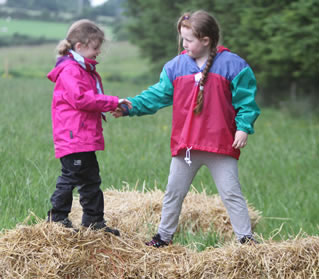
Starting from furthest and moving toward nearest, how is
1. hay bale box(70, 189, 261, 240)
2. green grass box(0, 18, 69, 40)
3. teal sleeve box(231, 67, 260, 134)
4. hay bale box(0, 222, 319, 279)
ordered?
green grass box(0, 18, 69, 40)
hay bale box(70, 189, 261, 240)
teal sleeve box(231, 67, 260, 134)
hay bale box(0, 222, 319, 279)

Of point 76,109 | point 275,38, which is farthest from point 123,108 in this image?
point 275,38

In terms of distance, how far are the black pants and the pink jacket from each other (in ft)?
0.36

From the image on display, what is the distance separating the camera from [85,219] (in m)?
3.71

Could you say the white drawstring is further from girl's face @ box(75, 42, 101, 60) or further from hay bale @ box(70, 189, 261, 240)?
girl's face @ box(75, 42, 101, 60)

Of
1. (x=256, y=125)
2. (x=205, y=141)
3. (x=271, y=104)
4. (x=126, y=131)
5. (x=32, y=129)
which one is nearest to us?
(x=205, y=141)

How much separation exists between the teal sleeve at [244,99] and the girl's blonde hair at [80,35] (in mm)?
1073

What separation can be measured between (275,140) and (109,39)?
6.44 m

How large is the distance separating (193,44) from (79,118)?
3.23 ft

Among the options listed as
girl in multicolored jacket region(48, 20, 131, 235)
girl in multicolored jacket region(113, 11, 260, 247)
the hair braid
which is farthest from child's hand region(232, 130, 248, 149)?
girl in multicolored jacket region(48, 20, 131, 235)

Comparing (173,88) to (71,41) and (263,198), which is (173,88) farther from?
(263,198)

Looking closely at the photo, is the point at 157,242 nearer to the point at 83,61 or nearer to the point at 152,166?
the point at 83,61

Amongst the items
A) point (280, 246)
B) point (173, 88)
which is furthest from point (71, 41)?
point (280, 246)

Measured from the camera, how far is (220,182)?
3.71m

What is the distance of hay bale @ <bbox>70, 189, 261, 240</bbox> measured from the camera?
14.0 feet
